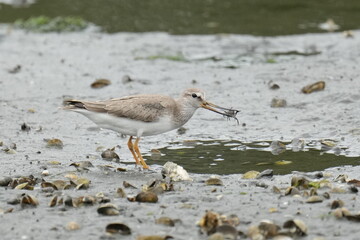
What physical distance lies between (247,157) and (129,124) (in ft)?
5.83

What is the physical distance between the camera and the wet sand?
25.7 ft

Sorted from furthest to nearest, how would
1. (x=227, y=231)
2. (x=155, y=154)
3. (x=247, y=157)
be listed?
(x=155, y=154)
(x=247, y=157)
(x=227, y=231)

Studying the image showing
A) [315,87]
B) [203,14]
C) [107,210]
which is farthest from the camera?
[203,14]

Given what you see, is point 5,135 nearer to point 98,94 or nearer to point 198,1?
point 98,94

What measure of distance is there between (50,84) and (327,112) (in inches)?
223

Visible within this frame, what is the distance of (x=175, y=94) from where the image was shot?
1402 cm

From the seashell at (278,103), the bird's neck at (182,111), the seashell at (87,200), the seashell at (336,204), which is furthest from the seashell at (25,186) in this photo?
the seashell at (278,103)

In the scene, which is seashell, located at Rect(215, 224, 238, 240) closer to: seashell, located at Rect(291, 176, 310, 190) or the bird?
seashell, located at Rect(291, 176, 310, 190)

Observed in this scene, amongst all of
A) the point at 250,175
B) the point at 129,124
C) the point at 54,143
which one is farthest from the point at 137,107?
the point at 250,175

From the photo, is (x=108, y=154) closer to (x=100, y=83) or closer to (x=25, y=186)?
(x=25, y=186)

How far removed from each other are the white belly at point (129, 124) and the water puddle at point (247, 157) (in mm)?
551

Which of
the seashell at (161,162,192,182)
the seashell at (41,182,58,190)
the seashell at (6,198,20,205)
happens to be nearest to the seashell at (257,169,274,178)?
the seashell at (161,162,192,182)

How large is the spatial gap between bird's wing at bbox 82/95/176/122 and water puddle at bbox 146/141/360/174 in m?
0.77

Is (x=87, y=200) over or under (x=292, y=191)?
under
